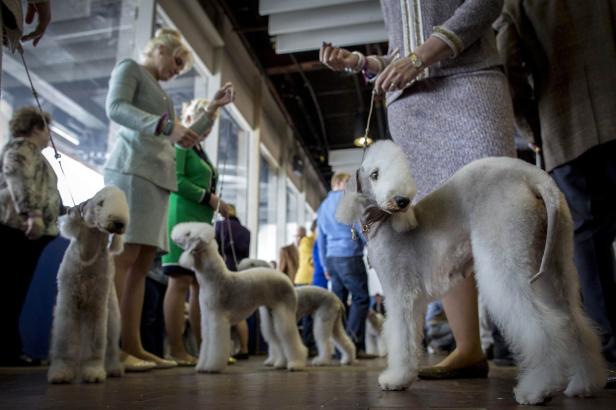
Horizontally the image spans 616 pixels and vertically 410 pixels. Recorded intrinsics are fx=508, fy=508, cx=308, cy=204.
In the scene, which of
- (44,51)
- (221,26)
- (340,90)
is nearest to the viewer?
(44,51)

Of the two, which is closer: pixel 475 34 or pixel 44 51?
pixel 475 34

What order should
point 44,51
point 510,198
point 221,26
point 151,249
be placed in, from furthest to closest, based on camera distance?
point 221,26, point 44,51, point 151,249, point 510,198

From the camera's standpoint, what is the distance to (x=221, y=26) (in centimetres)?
736

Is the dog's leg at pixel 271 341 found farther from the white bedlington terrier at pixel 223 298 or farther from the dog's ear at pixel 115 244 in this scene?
the dog's ear at pixel 115 244

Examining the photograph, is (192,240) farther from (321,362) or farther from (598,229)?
(598,229)

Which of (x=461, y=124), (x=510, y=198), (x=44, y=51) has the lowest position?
(x=510, y=198)

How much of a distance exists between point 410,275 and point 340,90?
28.9 feet

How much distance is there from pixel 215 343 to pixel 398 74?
184 centimetres

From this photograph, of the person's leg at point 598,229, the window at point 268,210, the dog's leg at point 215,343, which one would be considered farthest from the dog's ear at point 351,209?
the window at point 268,210

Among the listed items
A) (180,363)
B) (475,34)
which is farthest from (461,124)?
(180,363)

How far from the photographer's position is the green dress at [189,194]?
134 inches

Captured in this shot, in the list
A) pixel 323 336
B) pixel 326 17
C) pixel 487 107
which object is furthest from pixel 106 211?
pixel 326 17

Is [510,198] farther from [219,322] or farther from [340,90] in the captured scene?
[340,90]

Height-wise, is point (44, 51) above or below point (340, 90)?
below
